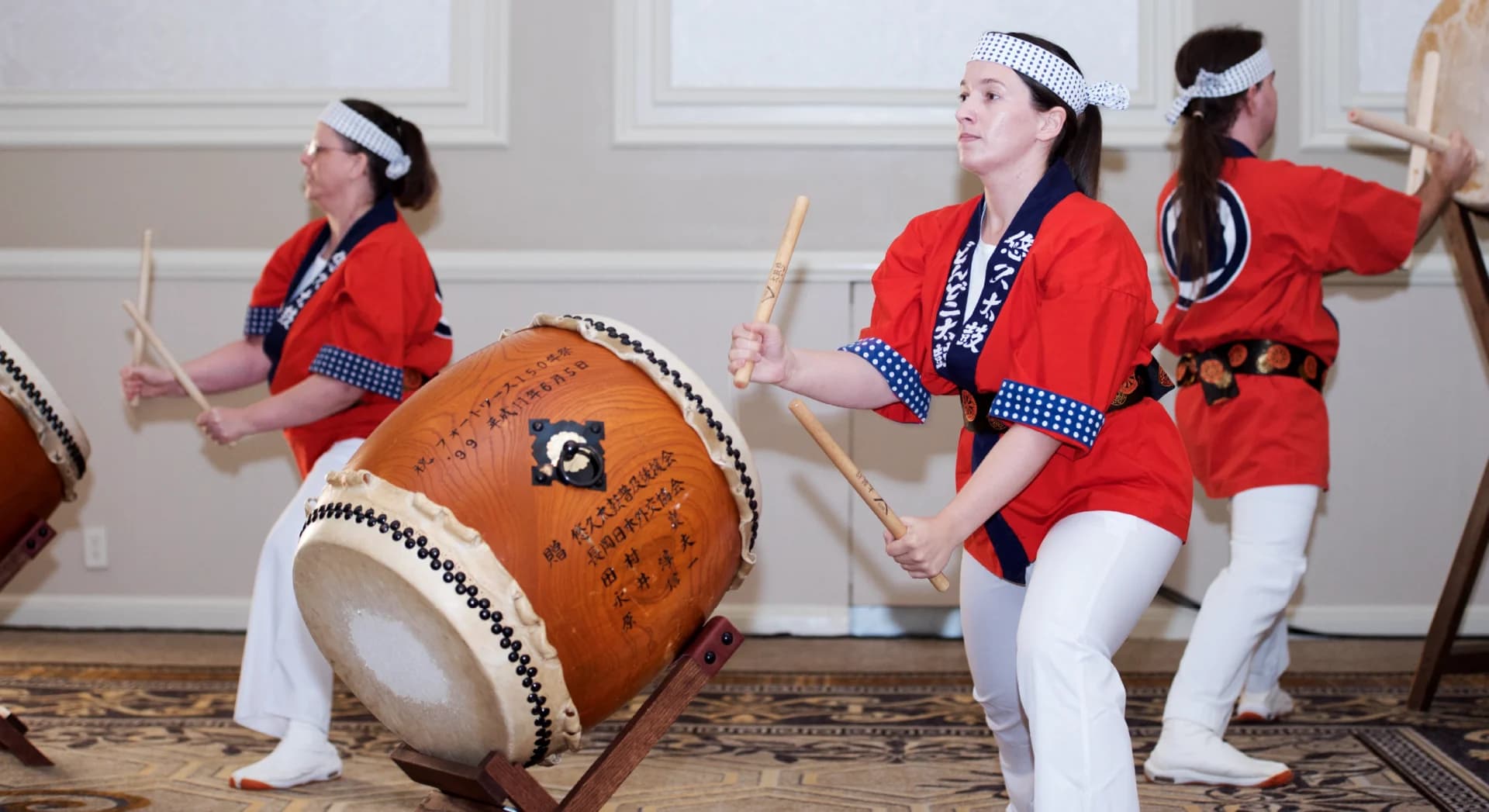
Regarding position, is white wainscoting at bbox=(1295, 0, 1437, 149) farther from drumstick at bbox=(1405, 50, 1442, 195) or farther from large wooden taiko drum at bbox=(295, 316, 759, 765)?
large wooden taiko drum at bbox=(295, 316, 759, 765)

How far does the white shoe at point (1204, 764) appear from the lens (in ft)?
7.91

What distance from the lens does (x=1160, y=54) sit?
3.55 metres

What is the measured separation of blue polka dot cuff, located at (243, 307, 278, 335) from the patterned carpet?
2.55 ft

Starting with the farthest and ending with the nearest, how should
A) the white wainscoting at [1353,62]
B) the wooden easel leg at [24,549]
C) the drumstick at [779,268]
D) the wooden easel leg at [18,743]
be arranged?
the white wainscoting at [1353,62] → the wooden easel leg at [18,743] → the wooden easel leg at [24,549] → the drumstick at [779,268]

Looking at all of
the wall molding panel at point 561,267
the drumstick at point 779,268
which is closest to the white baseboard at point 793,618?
the wall molding panel at point 561,267

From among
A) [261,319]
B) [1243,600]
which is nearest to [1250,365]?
[1243,600]

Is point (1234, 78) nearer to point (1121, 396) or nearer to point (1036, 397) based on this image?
point (1121, 396)

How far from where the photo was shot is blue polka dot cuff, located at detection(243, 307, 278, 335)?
2939 mm

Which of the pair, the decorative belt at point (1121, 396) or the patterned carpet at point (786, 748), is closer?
the decorative belt at point (1121, 396)

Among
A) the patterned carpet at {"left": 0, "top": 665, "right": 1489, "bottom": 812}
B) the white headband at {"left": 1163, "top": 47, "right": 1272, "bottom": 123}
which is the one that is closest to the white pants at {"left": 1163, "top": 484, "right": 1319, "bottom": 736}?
the patterned carpet at {"left": 0, "top": 665, "right": 1489, "bottom": 812}

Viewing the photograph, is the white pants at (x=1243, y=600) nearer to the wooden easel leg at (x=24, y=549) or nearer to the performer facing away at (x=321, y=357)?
the performer facing away at (x=321, y=357)

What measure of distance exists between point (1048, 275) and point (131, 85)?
2802mm

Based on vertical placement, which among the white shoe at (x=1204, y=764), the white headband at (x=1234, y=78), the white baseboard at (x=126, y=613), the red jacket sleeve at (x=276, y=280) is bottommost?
the white baseboard at (x=126, y=613)

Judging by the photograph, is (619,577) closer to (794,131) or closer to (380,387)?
(380,387)
